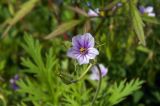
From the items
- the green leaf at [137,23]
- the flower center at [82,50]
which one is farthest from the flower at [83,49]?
the green leaf at [137,23]

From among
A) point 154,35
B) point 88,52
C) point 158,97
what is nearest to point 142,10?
point 154,35

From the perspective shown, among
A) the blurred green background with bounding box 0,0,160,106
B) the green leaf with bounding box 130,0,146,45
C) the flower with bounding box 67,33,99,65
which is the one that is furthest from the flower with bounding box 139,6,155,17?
the flower with bounding box 67,33,99,65

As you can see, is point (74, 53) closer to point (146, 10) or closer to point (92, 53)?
point (92, 53)

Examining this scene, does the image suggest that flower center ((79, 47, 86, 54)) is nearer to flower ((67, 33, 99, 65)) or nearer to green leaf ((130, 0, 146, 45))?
flower ((67, 33, 99, 65))

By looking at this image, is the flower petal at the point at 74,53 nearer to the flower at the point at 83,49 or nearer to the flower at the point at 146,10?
the flower at the point at 83,49

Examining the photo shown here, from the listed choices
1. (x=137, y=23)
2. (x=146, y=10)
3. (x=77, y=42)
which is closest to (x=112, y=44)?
(x=146, y=10)

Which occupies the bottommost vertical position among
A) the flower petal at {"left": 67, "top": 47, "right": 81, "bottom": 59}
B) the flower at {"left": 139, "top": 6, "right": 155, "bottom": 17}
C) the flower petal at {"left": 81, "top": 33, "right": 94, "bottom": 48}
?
the flower petal at {"left": 67, "top": 47, "right": 81, "bottom": 59}

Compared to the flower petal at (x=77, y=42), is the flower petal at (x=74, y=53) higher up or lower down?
lower down

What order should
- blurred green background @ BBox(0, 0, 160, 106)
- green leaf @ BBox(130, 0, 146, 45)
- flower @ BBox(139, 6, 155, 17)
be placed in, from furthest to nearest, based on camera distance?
flower @ BBox(139, 6, 155, 17) < blurred green background @ BBox(0, 0, 160, 106) < green leaf @ BBox(130, 0, 146, 45)

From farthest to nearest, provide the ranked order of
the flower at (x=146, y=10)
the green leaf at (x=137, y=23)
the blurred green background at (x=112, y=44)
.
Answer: the flower at (x=146, y=10) → the blurred green background at (x=112, y=44) → the green leaf at (x=137, y=23)
